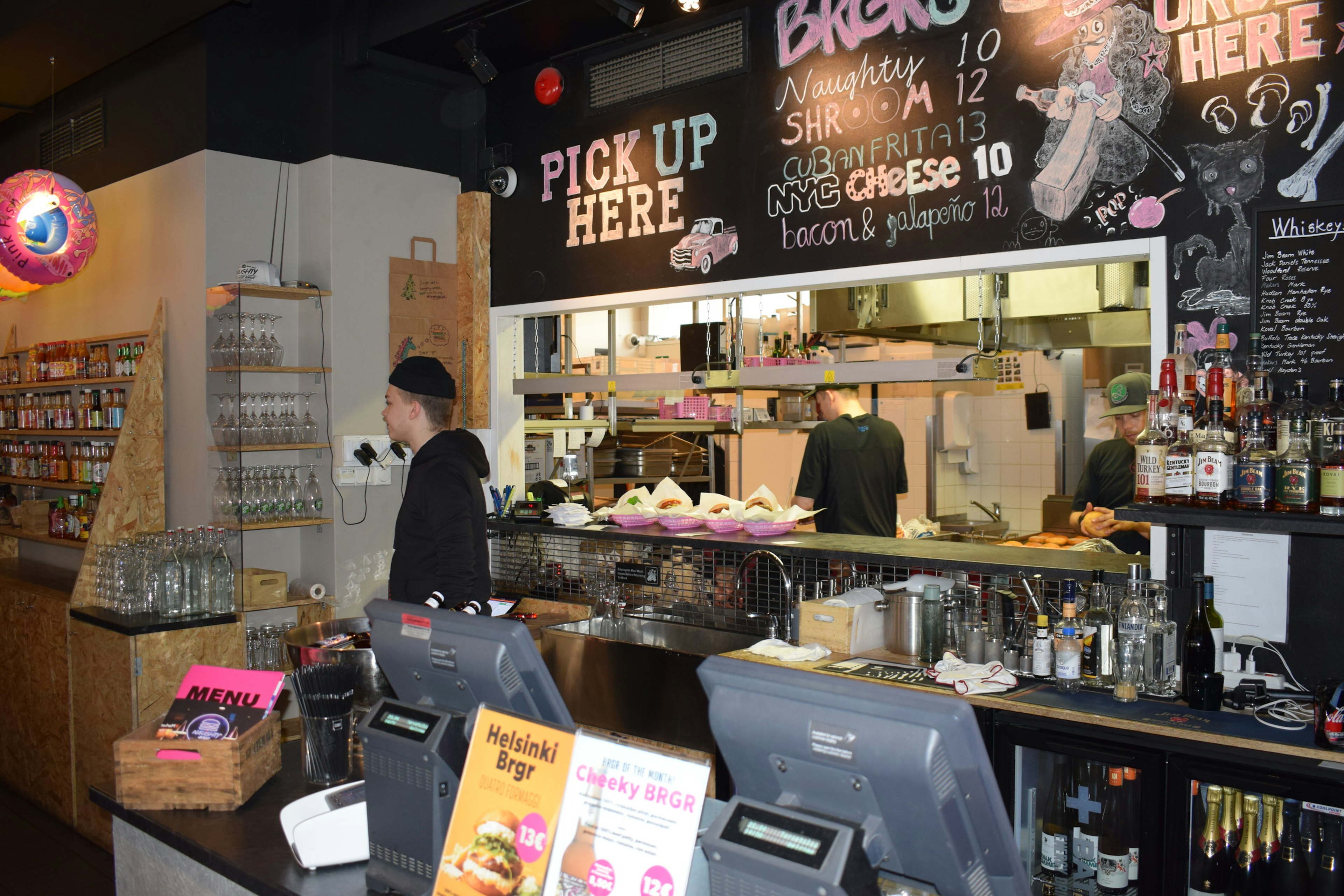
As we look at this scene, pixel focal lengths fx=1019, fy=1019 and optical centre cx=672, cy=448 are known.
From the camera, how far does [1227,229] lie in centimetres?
332

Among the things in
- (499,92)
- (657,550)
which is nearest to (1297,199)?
(657,550)

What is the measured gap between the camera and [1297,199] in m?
3.19

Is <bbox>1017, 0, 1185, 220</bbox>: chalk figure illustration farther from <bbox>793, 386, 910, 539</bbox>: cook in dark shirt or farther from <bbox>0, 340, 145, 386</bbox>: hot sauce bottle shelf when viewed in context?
<bbox>0, 340, 145, 386</bbox>: hot sauce bottle shelf

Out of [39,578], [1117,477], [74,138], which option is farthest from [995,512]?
[74,138]

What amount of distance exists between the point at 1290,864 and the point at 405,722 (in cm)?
237

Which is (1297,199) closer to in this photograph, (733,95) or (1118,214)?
(1118,214)

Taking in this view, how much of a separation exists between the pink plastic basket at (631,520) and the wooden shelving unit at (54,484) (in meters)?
3.02

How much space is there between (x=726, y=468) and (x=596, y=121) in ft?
13.4

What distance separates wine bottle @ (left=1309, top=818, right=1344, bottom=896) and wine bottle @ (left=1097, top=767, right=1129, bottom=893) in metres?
0.47

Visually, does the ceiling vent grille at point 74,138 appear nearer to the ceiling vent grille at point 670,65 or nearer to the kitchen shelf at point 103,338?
the kitchen shelf at point 103,338

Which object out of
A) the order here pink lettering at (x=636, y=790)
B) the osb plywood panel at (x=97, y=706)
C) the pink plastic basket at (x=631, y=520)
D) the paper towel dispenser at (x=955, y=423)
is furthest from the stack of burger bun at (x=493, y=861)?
the paper towel dispenser at (x=955, y=423)

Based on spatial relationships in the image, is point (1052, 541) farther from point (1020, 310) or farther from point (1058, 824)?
point (1058, 824)

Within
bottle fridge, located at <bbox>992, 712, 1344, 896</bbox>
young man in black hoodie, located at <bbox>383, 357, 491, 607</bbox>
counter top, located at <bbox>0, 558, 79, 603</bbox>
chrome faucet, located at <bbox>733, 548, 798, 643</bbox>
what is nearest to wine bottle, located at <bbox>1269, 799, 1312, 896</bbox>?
bottle fridge, located at <bbox>992, 712, 1344, 896</bbox>

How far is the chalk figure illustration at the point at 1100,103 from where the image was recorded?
3488 mm
